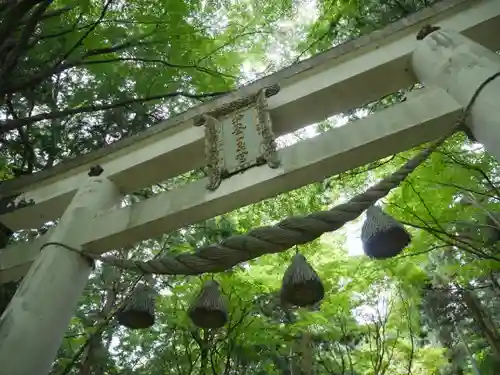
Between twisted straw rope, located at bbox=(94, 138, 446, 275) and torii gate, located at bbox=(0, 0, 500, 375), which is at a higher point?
torii gate, located at bbox=(0, 0, 500, 375)

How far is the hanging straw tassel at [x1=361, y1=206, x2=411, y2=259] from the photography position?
287 centimetres

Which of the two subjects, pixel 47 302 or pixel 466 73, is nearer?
pixel 466 73

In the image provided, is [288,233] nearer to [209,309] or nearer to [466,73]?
[209,309]

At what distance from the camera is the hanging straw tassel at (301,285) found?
2.93 metres

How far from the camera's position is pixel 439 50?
9.61ft

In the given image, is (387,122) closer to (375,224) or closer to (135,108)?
(375,224)

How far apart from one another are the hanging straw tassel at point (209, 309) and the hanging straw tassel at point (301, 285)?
51 centimetres

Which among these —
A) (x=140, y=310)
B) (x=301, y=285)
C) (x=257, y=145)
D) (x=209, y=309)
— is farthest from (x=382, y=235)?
(x=140, y=310)

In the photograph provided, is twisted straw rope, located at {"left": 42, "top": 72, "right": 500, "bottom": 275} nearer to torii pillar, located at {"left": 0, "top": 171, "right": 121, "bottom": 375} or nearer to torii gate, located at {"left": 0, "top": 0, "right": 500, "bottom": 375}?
torii gate, located at {"left": 0, "top": 0, "right": 500, "bottom": 375}

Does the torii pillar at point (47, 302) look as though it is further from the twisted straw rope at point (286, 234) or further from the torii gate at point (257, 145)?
the twisted straw rope at point (286, 234)

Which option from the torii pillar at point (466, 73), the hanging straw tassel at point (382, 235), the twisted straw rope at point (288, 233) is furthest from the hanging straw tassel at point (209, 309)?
the torii pillar at point (466, 73)

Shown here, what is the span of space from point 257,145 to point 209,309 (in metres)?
1.20

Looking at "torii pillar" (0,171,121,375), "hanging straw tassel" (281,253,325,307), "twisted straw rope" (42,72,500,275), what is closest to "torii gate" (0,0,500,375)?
"torii pillar" (0,171,121,375)

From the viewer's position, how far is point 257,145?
320cm
